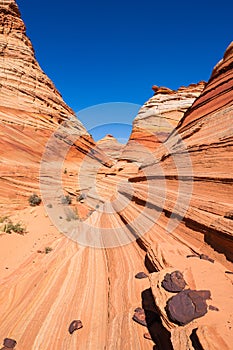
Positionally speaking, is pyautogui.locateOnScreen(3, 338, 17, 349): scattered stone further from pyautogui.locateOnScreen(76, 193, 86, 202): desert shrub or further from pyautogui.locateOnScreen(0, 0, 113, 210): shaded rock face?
pyautogui.locateOnScreen(76, 193, 86, 202): desert shrub

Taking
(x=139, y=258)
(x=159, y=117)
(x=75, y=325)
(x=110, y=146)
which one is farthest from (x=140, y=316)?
(x=110, y=146)

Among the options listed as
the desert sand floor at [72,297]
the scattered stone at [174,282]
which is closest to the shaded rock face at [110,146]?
the desert sand floor at [72,297]

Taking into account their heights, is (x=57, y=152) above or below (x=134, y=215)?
above

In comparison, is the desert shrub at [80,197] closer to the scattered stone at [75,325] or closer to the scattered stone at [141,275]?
the scattered stone at [141,275]

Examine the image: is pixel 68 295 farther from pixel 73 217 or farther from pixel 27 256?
pixel 73 217

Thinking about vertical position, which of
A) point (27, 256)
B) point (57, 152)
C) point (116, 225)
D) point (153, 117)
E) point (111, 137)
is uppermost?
point (111, 137)

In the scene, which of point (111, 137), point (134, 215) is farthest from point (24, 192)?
point (111, 137)
